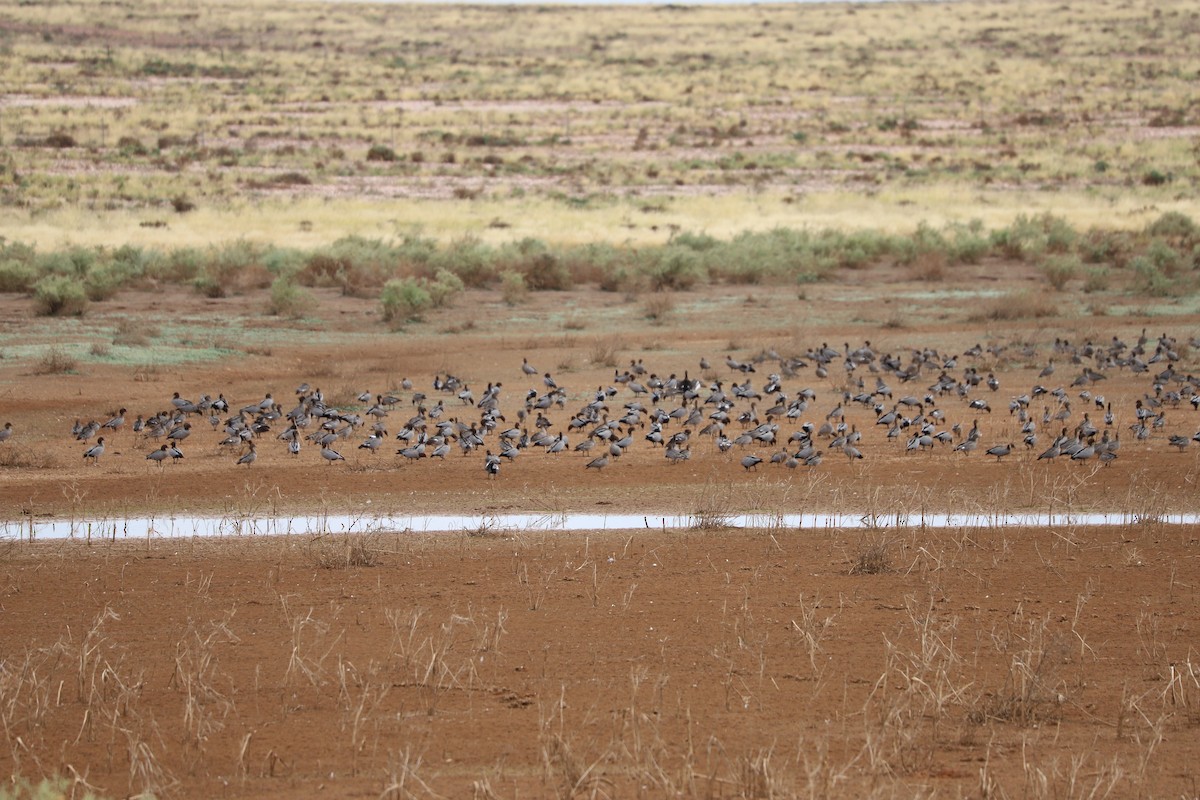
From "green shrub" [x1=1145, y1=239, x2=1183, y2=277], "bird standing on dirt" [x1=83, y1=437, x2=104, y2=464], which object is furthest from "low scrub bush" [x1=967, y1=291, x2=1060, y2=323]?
"bird standing on dirt" [x1=83, y1=437, x2=104, y2=464]

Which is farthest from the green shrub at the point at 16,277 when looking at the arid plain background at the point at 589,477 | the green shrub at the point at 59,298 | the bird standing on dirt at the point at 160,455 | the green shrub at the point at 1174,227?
the green shrub at the point at 1174,227

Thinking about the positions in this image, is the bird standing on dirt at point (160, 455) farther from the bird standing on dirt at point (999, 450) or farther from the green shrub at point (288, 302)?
the green shrub at point (288, 302)

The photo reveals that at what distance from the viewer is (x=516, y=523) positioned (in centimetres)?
1462

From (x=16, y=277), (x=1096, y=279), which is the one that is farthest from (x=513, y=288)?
(x=1096, y=279)

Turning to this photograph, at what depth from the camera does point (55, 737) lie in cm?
842

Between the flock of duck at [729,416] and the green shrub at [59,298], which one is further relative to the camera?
the green shrub at [59,298]

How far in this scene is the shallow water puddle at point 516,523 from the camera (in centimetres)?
1408

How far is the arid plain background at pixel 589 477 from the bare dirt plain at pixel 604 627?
5 cm

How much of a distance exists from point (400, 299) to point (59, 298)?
266 inches

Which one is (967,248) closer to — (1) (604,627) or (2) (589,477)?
(2) (589,477)

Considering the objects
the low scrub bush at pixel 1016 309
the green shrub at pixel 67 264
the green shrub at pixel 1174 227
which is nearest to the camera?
the low scrub bush at pixel 1016 309

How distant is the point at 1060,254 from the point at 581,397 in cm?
2014

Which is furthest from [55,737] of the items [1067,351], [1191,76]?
[1191,76]

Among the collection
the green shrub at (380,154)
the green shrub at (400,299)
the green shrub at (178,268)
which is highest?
the green shrub at (400,299)
